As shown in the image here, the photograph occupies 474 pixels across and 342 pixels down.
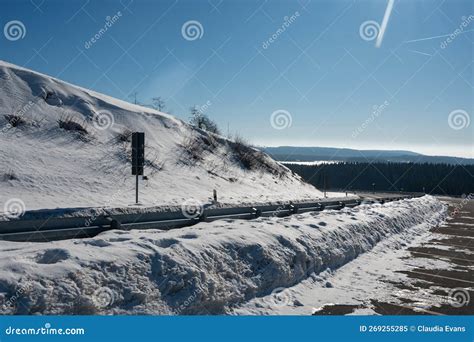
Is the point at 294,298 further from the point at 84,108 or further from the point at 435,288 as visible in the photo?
the point at 84,108

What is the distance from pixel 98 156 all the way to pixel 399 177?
117m

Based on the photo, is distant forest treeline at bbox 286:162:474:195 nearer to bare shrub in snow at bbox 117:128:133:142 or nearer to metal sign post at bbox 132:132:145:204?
bare shrub in snow at bbox 117:128:133:142

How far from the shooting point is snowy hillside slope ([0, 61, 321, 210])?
19344mm

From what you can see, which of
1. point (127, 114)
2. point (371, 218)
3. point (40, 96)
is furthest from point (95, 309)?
point (127, 114)

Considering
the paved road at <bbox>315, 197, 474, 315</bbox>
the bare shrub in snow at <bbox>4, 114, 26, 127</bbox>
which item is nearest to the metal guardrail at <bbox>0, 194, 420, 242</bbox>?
the paved road at <bbox>315, 197, 474, 315</bbox>

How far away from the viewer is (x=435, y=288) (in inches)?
382

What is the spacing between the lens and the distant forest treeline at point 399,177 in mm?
111188

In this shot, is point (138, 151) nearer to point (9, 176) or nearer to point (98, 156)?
point (9, 176)

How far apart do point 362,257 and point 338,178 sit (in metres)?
125

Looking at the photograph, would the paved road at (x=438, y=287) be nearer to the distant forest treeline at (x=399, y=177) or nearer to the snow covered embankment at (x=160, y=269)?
the snow covered embankment at (x=160, y=269)

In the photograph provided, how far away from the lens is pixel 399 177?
12575cm

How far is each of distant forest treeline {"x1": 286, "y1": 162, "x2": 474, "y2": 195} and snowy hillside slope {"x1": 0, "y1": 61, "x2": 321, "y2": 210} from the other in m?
75.2

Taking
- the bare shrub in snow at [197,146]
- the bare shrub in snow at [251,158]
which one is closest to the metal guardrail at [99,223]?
the bare shrub in snow at [197,146]

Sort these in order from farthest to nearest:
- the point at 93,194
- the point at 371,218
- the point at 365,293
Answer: the point at 93,194, the point at 371,218, the point at 365,293
